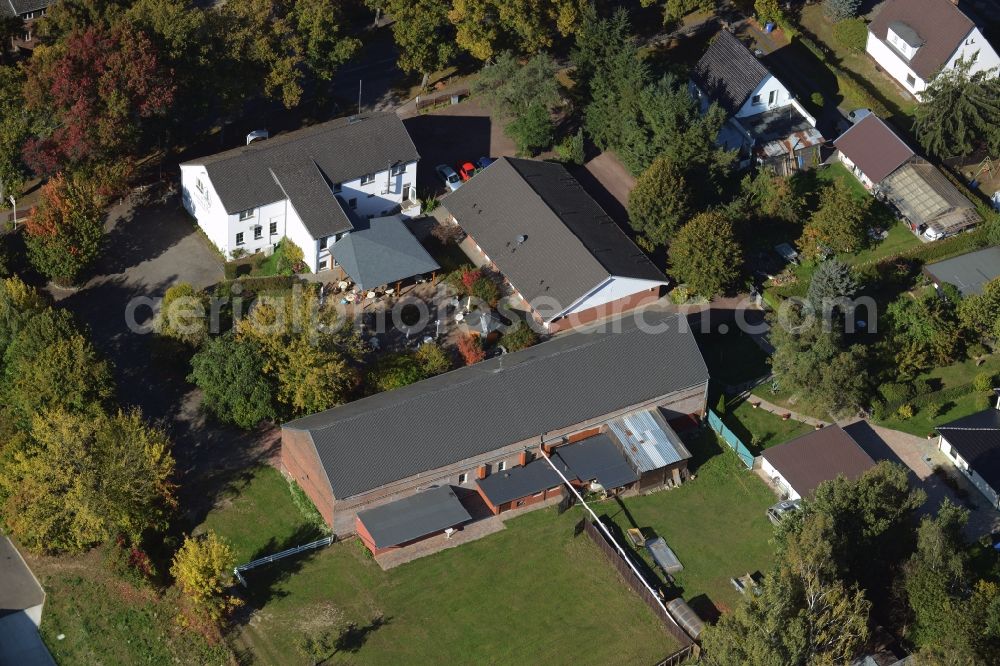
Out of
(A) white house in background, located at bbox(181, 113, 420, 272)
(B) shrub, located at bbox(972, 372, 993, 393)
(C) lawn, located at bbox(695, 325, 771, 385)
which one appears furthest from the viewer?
(A) white house in background, located at bbox(181, 113, 420, 272)

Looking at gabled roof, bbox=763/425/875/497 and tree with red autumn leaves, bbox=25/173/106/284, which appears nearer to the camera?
gabled roof, bbox=763/425/875/497

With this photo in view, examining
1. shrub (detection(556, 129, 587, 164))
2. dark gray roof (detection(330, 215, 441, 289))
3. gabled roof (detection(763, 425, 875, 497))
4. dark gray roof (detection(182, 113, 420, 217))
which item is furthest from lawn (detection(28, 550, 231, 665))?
shrub (detection(556, 129, 587, 164))

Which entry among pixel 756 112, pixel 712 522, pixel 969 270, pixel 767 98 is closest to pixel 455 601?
pixel 712 522

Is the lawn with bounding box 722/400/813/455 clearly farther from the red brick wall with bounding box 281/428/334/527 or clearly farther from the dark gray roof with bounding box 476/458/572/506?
the red brick wall with bounding box 281/428/334/527

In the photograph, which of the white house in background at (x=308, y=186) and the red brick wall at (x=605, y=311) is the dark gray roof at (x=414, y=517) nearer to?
the red brick wall at (x=605, y=311)

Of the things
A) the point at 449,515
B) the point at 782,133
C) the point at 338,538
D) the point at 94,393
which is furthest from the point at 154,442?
the point at 782,133

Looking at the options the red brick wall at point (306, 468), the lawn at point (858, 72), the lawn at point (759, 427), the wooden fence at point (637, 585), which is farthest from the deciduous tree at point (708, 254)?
the red brick wall at point (306, 468)
